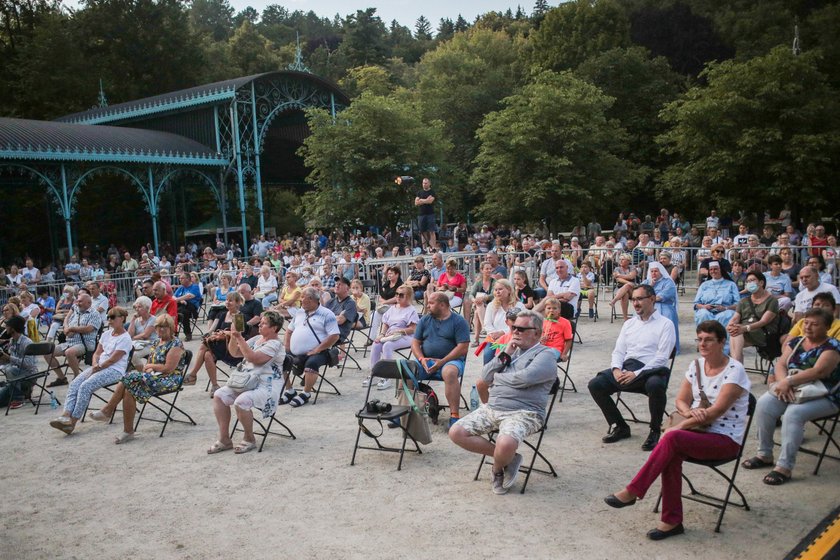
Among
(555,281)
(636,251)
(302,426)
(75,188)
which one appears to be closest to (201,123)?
(75,188)

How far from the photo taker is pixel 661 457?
15.7 feet

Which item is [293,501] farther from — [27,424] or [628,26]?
[628,26]

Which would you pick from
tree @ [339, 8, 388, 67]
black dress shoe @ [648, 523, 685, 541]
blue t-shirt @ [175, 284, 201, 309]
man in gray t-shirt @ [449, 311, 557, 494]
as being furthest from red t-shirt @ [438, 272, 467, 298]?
tree @ [339, 8, 388, 67]

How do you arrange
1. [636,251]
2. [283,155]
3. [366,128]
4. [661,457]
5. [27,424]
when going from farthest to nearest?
[283,155]
[366,128]
[636,251]
[27,424]
[661,457]

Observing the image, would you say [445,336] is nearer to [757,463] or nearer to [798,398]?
[757,463]

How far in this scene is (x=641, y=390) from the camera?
6.54 m

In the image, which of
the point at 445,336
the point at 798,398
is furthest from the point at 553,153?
the point at 798,398

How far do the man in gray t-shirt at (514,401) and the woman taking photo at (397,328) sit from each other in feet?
9.21

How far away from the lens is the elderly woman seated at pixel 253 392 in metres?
7.02

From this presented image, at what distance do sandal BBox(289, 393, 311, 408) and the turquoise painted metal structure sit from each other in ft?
56.4

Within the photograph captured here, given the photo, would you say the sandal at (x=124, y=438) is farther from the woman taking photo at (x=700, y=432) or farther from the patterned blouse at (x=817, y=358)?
the patterned blouse at (x=817, y=358)

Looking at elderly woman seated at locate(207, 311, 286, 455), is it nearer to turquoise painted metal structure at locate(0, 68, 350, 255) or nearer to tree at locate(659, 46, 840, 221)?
turquoise painted metal structure at locate(0, 68, 350, 255)

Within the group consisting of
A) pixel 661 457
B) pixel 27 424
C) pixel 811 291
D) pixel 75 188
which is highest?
pixel 75 188

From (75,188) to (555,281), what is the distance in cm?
1838
